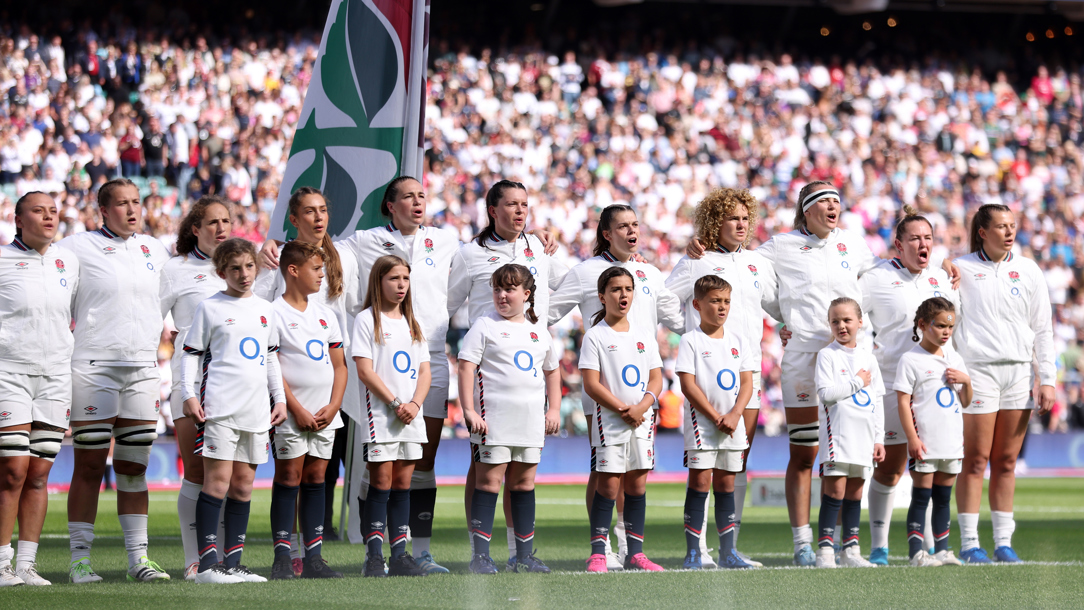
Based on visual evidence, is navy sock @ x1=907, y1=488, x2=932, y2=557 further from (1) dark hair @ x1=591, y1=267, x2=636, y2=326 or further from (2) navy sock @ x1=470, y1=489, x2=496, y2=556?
(2) navy sock @ x1=470, y1=489, x2=496, y2=556

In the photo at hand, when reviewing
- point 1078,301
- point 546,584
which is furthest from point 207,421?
point 1078,301

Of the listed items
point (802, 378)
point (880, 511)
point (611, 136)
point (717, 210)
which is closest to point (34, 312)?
point (717, 210)

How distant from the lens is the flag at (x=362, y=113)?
885cm

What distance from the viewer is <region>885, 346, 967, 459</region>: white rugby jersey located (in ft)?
24.6

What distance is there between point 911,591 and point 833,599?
53 cm

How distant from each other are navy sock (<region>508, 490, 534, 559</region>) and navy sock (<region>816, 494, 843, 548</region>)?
6.05ft

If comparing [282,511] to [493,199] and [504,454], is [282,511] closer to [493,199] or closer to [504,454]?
[504,454]

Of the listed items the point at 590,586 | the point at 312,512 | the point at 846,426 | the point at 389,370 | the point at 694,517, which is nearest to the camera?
the point at 590,586

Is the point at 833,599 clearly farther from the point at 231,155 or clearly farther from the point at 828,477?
the point at 231,155

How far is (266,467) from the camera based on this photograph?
16797 millimetres

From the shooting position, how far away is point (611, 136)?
24438 millimetres

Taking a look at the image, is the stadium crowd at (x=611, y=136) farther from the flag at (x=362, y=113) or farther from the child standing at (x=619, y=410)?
the child standing at (x=619, y=410)

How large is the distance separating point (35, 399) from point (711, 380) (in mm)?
3844

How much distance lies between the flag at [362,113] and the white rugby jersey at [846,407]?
10.9 ft
